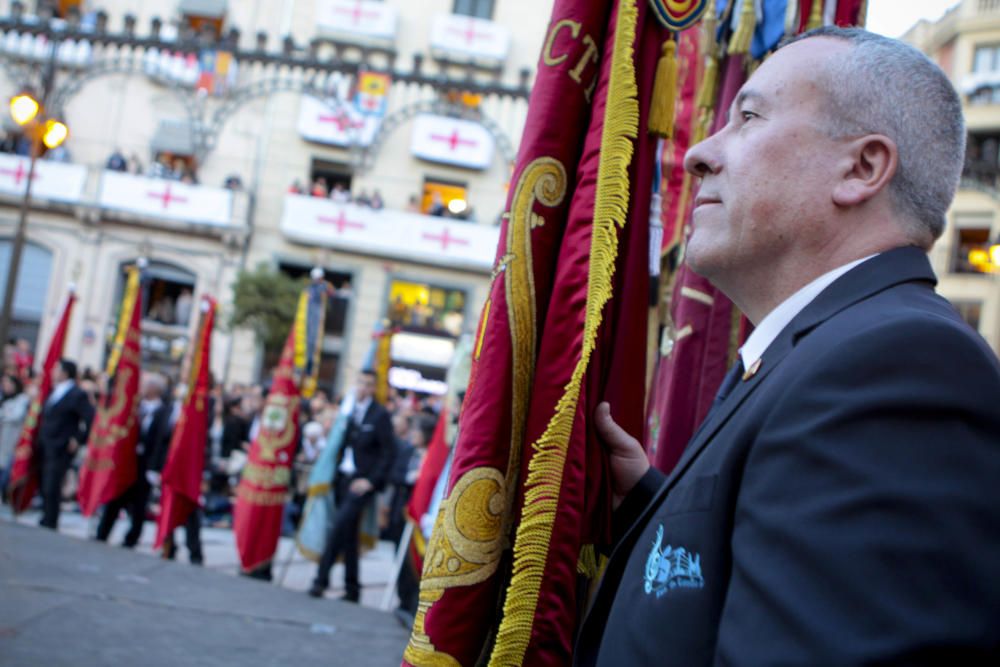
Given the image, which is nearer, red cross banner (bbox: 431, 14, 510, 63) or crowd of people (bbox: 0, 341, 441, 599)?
crowd of people (bbox: 0, 341, 441, 599)

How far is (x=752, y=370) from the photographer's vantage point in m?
1.37

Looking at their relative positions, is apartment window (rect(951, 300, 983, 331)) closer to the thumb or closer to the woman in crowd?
the woman in crowd

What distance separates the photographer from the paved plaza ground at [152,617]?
410cm

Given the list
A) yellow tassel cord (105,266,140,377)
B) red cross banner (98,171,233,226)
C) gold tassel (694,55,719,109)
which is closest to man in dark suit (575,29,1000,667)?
gold tassel (694,55,719,109)

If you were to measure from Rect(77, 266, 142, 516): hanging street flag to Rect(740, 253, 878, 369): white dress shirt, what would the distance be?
27.8ft

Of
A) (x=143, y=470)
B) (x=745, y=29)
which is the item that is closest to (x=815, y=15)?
(x=745, y=29)

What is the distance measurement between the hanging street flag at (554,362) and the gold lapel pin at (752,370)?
1.35 feet

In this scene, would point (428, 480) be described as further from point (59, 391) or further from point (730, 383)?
point (730, 383)

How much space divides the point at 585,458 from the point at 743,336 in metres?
1.10

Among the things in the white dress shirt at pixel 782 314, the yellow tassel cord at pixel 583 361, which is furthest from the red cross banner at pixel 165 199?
the white dress shirt at pixel 782 314

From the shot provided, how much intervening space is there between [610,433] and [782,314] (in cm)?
52

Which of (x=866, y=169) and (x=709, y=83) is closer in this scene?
(x=866, y=169)

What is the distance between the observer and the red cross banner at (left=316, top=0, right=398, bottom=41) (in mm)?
25875

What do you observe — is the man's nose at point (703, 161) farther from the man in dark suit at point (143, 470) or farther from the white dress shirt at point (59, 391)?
the white dress shirt at point (59, 391)
